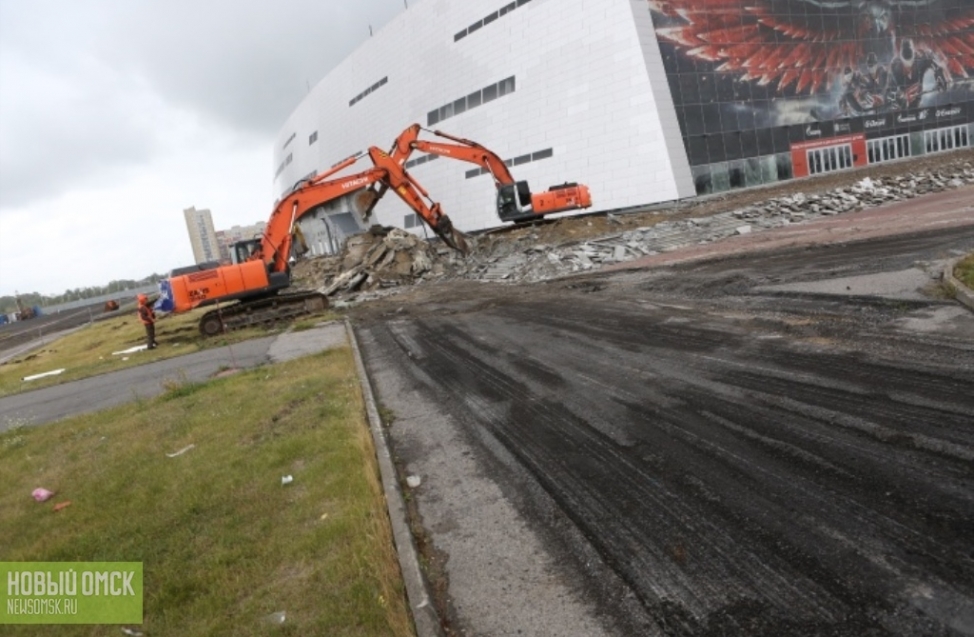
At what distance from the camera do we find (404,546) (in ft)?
15.9

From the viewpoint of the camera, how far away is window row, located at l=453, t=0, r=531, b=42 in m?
43.5

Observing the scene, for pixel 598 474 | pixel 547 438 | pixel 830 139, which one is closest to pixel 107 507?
pixel 547 438

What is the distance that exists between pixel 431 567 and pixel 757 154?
44102 millimetres

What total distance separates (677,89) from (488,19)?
15.6 metres

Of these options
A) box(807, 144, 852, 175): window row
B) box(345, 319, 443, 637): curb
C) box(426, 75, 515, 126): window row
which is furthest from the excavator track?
box(807, 144, 852, 175): window row

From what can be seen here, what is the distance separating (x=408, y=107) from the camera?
178 feet

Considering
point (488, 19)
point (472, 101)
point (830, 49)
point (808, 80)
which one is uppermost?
point (488, 19)

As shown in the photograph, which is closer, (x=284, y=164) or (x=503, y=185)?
(x=503, y=185)

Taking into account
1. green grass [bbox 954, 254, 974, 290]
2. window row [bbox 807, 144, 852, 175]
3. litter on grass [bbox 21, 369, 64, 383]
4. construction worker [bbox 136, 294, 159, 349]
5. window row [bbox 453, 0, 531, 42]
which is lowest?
green grass [bbox 954, 254, 974, 290]

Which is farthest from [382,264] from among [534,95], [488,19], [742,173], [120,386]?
[742,173]

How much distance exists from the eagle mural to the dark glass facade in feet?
0.25

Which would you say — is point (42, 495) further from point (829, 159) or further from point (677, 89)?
point (829, 159)

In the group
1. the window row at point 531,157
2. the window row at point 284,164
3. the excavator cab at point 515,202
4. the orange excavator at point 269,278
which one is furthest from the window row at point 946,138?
the window row at point 284,164

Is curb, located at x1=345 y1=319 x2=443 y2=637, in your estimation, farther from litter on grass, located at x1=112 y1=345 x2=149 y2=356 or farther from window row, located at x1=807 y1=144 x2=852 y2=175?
window row, located at x1=807 y1=144 x2=852 y2=175
